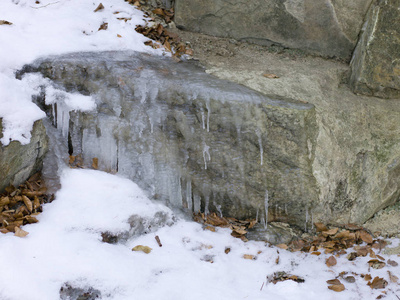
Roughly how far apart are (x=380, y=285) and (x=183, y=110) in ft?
6.49

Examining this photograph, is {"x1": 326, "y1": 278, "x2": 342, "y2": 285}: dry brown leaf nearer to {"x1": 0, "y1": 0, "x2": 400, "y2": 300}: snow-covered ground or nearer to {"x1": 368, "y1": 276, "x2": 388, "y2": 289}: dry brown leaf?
{"x1": 0, "y1": 0, "x2": 400, "y2": 300}: snow-covered ground

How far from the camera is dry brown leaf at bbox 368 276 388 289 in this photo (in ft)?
9.43

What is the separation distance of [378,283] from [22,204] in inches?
101

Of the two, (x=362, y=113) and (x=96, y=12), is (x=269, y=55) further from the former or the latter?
(x=96, y=12)

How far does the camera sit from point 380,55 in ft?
12.1

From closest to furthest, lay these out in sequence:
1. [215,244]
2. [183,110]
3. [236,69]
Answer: [215,244] < [183,110] < [236,69]

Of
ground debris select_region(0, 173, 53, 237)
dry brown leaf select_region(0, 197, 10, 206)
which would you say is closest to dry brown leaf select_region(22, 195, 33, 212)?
ground debris select_region(0, 173, 53, 237)

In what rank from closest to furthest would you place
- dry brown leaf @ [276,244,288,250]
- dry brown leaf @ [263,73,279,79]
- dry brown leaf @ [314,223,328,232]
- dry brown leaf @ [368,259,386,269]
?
1. dry brown leaf @ [368,259,386,269]
2. dry brown leaf @ [276,244,288,250]
3. dry brown leaf @ [314,223,328,232]
4. dry brown leaf @ [263,73,279,79]

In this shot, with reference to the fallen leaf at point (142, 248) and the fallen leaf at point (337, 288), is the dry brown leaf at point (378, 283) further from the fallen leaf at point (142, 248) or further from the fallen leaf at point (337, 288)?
the fallen leaf at point (142, 248)

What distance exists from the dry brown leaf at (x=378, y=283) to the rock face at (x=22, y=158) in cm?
260

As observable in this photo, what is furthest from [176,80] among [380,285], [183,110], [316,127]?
[380,285]

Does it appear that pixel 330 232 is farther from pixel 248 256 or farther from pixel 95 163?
pixel 95 163

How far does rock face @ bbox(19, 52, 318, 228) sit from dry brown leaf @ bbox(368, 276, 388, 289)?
2.49 feet

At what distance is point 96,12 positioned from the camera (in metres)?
4.29
